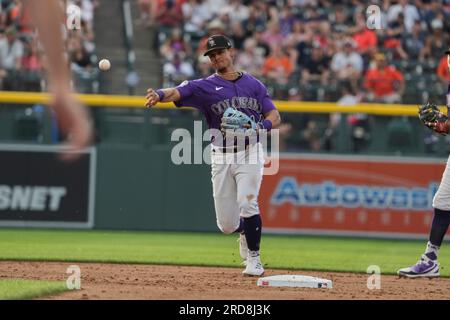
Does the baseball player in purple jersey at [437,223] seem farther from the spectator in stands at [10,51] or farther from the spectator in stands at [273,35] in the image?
the spectator in stands at [273,35]

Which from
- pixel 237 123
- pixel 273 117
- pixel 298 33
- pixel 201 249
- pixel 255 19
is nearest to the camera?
pixel 237 123

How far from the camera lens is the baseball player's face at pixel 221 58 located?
8.66 meters

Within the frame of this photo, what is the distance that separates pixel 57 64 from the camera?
2891 mm

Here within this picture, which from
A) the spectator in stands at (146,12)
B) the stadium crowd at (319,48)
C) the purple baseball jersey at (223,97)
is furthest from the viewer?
the spectator in stands at (146,12)

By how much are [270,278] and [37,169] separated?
7.81 metres

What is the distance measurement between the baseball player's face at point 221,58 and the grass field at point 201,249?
97.1 inches

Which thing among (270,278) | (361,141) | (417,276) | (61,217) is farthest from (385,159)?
(270,278)

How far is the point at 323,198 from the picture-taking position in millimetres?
15289

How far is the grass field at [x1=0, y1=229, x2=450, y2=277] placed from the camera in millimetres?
10648

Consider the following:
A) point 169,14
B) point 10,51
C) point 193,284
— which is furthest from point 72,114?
point 169,14

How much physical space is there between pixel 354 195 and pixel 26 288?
8772 mm

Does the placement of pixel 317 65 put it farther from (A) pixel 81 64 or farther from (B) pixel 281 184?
(A) pixel 81 64

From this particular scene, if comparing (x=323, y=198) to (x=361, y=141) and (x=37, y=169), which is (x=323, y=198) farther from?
(x=37, y=169)

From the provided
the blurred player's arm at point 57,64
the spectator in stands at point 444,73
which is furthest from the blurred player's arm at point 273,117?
the spectator in stands at point 444,73
